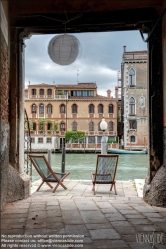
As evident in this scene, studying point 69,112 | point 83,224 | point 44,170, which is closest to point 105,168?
point 44,170

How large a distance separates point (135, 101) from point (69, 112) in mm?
8431

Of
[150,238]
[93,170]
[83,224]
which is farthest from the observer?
[93,170]

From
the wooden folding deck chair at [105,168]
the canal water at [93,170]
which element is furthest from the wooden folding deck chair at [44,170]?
the canal water at [93,170]

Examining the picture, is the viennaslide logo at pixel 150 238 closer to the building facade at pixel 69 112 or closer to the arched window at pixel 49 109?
the building facade at pixel 69 112

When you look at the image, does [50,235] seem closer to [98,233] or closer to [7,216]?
[98,233]

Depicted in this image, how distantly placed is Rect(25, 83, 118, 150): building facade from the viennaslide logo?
31.5 m

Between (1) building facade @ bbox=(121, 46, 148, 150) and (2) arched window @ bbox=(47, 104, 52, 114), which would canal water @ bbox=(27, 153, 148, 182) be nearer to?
(1) building facade @ bbox=(121, 46, 148, 150)

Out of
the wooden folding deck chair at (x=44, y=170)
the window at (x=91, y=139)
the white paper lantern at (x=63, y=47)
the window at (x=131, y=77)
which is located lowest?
the window at (x=91, y=139)

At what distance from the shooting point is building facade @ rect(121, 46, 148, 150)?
31.5m

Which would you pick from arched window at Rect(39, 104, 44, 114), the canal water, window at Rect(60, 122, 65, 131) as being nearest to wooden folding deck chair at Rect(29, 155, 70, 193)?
the canal water

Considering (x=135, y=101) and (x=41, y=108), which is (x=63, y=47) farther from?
(x=41, y=108)

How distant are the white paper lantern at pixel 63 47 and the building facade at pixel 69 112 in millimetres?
30253

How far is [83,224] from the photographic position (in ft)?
9.36

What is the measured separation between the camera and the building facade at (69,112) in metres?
34.5
